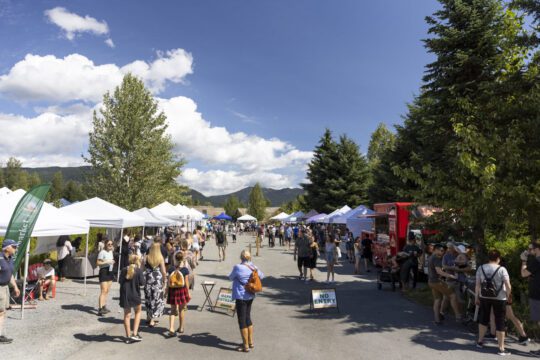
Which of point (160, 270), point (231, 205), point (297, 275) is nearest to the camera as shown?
point (160, 270)

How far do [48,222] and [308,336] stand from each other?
719cm

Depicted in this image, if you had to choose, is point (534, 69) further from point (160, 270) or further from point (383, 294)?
point (160, 270)

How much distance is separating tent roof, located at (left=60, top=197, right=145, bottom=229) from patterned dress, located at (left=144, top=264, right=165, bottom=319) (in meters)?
5.59

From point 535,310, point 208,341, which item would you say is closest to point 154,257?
point 208,341

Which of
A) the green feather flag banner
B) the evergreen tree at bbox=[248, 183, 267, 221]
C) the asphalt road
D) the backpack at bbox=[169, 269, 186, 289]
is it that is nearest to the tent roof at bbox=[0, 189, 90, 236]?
the green feather flag banner

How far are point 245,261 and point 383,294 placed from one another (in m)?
6.82

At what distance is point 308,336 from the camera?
7523 mm

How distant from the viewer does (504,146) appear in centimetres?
827

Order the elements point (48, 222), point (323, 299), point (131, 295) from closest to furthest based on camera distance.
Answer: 1. point (131, 295)
2. point (323, 299)
3. point (48, 222)

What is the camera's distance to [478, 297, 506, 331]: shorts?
673 centimetres

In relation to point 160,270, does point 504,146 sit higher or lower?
higher

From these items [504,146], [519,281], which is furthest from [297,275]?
[504,146]

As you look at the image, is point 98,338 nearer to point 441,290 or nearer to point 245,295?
point 245,295

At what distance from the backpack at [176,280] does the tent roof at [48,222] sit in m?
3.89
